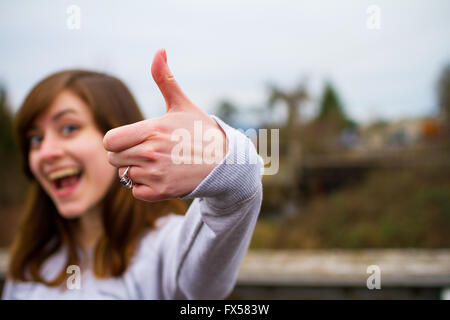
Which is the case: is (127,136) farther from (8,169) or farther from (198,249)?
(8,169)

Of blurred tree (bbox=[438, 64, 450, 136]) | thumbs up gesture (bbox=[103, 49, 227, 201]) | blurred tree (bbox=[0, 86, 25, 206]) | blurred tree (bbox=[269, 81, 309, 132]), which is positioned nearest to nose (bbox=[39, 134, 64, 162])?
thumbs up gesture (bbox=[103, 49, 227, 201])

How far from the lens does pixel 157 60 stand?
0.63m

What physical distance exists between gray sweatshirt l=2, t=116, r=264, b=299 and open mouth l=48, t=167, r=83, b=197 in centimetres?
29

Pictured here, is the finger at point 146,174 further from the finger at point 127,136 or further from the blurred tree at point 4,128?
the blurred tree at point 4,128

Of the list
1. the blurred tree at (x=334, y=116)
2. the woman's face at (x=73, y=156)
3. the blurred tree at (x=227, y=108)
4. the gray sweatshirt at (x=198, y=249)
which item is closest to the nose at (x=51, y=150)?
the woman's face at (x=73, y=156)

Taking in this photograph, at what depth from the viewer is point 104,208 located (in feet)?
4.23

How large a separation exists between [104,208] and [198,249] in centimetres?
54

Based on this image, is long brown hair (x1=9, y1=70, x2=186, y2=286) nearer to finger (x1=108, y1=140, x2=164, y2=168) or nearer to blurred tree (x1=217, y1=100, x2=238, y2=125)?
finger (x1=108, y1=140, x2=164, y2=168)

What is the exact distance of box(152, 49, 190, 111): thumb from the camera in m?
0.63

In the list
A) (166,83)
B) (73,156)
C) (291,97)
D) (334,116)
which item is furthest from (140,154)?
(334,116)

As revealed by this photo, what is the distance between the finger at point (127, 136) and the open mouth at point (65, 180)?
1.96 feet
